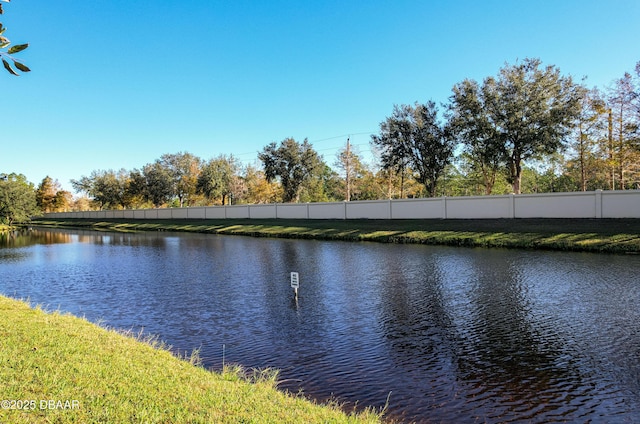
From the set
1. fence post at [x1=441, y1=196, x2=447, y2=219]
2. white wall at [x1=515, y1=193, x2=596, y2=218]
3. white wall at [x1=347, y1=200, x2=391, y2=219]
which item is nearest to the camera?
A: white wall at [x1=515, y1=193, x2=596, y2=218]

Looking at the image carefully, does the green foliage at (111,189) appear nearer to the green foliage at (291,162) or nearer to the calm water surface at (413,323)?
the green foliage at (291,162)

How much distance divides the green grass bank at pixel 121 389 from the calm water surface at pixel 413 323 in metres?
1.10

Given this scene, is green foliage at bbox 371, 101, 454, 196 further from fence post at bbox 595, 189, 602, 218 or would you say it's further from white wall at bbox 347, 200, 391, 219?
fence post at bbox 595, 189, 602, 218

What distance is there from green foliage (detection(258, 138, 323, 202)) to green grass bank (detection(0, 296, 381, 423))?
49355 millimetres

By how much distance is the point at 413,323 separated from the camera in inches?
355

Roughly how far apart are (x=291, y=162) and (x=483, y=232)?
32.3 meters

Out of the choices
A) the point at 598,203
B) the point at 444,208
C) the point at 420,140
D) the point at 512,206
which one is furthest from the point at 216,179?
the point at 598,203

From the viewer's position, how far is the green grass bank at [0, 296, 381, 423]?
3.79 metres

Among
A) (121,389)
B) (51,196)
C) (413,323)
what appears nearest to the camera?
(121,389)

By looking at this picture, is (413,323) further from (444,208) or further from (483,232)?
(444,208)

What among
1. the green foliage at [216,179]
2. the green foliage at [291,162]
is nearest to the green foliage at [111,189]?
the green foliage at [216,179]

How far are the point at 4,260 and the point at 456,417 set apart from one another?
24.4 metres

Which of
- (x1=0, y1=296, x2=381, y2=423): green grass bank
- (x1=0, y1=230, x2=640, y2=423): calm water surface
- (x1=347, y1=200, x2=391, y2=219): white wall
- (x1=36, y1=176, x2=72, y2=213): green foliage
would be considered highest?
(x1=36, y1=176, x2=72, y2=213): green foliage

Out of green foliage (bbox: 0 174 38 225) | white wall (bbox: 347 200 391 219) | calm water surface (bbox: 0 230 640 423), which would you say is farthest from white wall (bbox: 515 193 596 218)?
green foliage (bbox: 0 174 38 225)
